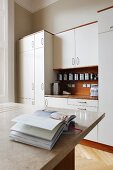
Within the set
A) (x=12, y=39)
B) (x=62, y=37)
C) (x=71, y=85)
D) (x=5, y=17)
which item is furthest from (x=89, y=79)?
(x=5, y=17)

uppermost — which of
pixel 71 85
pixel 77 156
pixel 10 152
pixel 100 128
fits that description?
pixel 71 85

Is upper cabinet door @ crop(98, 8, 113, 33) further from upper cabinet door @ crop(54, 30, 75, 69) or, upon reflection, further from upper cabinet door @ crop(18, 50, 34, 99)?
upper cabinet door @ crop(18, 50, 34, 99)

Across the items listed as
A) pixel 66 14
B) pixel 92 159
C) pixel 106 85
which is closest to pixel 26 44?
pixel 66 14

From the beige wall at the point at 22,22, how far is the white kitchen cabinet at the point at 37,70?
1.34 feet

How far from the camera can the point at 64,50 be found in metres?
3.24

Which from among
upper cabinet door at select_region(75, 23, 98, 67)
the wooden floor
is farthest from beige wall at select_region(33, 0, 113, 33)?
the wooden floor

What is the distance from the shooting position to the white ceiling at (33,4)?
3.90m

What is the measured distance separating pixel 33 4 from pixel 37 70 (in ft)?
6.87

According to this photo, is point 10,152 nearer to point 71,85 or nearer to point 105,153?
point 105,153

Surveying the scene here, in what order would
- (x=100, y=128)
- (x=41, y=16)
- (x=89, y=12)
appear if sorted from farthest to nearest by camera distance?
(x=41, y=16), (x=89, y=12), (x=100, y=128)

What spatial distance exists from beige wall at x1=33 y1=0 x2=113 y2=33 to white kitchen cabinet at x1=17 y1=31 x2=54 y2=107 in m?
0.56

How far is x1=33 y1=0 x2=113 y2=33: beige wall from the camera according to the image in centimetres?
312

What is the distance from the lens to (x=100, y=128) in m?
2.48

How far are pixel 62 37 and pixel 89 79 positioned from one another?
108cm
